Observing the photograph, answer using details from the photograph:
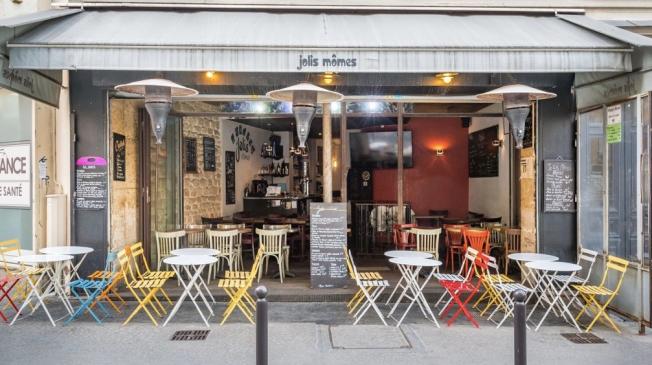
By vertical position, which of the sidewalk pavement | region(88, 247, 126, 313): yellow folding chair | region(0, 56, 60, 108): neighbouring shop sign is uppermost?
region(0, 56, 60, 108): neighbouring shop sign

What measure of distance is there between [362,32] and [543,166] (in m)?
3.16

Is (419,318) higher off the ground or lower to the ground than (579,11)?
lower

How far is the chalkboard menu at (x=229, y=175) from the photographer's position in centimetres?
1087

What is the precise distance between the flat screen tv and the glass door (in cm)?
541

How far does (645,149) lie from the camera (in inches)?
210

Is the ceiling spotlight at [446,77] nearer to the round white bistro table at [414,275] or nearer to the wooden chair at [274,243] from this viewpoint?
the round white bistro table at [414,275]

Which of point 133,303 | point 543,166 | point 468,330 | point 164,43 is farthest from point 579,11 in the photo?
point 133,303

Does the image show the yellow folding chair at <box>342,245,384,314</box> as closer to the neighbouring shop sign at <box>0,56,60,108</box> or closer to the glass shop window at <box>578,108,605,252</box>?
the glass shop window at <box>578,108,605,252</box>

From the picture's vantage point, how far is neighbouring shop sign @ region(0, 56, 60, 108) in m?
4.89

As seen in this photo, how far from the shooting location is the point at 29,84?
5359 millimetres

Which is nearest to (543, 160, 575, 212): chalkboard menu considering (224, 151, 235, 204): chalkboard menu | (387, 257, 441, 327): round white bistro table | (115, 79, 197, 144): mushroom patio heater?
(387, 257, 441, 327): round white bistro table

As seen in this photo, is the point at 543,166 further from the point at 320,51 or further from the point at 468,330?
the point at 320,51

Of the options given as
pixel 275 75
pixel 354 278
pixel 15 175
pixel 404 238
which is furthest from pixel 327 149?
pixel 15 175

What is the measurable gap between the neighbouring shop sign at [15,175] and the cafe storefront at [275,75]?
89 centimetres
